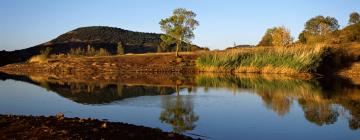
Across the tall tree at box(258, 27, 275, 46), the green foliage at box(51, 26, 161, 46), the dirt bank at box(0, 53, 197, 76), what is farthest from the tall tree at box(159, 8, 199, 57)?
the green foliage at box(51, 26, 161, 46)

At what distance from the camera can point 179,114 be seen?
1330cm

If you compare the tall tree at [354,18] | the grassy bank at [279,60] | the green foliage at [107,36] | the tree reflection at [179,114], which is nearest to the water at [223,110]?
the tree reflection at [179,114]

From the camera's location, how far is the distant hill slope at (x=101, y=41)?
255 ft

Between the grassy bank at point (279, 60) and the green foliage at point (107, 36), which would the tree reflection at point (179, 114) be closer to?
the grassy bank at point (279, 60)

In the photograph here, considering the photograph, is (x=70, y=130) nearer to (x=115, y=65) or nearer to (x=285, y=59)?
(x=285, y=59)

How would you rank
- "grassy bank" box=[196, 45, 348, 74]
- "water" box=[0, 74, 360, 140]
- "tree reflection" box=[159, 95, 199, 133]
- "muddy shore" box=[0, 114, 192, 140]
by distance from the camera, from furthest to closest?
1. "grassy bank" box=[196, 45, 348, 74]
2. "tree reflection" box=[159, 95, 199, 133]
3. "water" box=[0, 74, 360, 140]
4. "muddy shore" box=[0, 114, 192, 140]

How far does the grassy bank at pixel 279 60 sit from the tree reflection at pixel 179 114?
1785 cm

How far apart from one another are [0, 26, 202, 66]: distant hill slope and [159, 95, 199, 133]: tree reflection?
5348 cm

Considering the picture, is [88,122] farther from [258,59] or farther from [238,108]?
[258,59]

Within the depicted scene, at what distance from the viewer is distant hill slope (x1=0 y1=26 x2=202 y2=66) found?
77625 millimetres

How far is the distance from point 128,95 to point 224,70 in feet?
66.9

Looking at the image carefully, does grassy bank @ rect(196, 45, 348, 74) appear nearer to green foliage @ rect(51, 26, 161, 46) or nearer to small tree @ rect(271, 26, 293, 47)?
small tree @ rect(271, 26, 293, 47)

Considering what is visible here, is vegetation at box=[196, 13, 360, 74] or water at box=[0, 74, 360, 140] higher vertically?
vegetation at box=[196, 13, 360, 74]

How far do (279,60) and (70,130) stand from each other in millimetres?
28209
